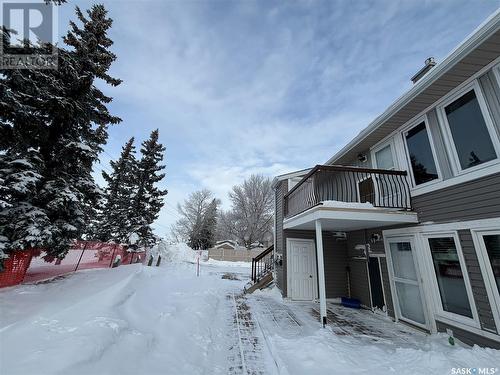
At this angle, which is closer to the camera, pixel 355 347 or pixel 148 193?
pixel 355 347

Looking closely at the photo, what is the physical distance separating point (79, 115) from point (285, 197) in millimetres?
8287

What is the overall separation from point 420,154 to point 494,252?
8.62 feet

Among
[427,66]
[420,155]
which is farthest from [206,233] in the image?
[427,66]

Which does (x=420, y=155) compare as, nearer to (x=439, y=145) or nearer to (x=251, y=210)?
(x=439, y=145)

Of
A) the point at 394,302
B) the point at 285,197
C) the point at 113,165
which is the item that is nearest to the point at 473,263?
the point at 394,302

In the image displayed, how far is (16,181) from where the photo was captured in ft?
17.7

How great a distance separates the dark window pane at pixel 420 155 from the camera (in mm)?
5230

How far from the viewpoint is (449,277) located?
15.2 feet

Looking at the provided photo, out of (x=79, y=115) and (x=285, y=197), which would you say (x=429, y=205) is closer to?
(x=285, y=197)

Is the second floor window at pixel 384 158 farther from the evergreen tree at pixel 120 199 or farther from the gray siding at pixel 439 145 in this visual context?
the evergreen tree at pixel 120 199

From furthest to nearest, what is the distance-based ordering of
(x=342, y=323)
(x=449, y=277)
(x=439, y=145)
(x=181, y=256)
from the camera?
(x=181, y=256) < (x=342, y=323) < (x=439, y=145) < (x=449, y=277)

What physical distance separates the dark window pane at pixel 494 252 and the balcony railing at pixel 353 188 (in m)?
1.71

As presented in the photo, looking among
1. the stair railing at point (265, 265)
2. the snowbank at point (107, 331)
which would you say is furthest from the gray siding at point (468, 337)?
the stair railing at point (265, 265)

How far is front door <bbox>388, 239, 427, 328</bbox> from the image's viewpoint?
5332 millimetres
